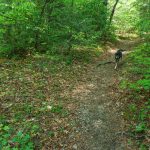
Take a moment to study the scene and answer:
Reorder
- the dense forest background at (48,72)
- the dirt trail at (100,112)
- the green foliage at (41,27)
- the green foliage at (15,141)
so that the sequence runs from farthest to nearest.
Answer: the green foliage at (41,27)
the dense forest background at (48,72)
the dirt trail at (100,112)
the green foliage at (15,141)

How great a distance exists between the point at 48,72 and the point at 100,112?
4.56 meters

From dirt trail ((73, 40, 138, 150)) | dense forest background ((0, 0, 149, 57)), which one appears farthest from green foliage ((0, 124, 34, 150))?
dense forest background ((0, 0, 149, 57))

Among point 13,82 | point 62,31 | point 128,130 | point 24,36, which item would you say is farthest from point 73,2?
point 128,130

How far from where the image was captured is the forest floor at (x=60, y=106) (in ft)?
23.4

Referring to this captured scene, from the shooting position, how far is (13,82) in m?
10.8

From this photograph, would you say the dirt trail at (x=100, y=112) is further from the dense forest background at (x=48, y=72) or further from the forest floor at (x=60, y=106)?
the dense forest background at (x=48, y=72)

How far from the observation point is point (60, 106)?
9.05m

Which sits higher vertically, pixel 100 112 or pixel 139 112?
pixel 139 112

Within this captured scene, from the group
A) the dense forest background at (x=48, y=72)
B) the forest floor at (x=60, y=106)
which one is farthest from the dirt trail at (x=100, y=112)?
the dense forest background at (x=48, y=72)

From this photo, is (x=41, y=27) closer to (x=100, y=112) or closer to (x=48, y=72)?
(x=48, y=72)

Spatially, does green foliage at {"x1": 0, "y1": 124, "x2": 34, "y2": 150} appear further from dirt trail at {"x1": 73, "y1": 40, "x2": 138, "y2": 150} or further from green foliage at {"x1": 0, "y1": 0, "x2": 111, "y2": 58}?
green foliage at {"x1": 0, "y1": 0, "x2": 111, "y2": 58}

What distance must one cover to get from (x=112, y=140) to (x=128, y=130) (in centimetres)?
73

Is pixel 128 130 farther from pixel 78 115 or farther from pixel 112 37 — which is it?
pixel 112 37

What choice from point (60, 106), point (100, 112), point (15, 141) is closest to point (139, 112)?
point (100, 112)
